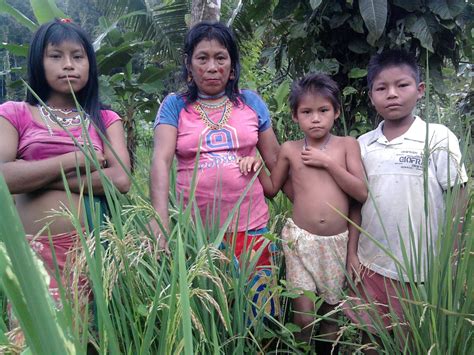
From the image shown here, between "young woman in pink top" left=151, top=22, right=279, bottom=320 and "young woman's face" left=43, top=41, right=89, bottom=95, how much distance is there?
347 millimetres

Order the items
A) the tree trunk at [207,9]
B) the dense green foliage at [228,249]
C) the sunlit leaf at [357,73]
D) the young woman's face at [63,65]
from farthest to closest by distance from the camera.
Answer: the tree trunk at [207,9]
the sunlit leaf at [357,73]
the young woman's face at [63,65]
the dense green foliage at [228,249]

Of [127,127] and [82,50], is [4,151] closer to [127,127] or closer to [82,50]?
[82,50]

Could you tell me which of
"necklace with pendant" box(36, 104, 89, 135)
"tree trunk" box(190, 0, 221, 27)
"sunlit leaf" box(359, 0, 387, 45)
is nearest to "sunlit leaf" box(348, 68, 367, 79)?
"sunlit leaf" box(359, 0, 387, 45)

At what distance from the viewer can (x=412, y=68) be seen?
178 cm

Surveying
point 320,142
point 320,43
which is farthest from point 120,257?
point 320,43

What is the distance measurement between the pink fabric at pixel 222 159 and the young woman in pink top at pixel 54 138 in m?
0.26

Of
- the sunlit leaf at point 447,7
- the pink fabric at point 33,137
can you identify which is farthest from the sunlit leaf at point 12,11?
the sunlit leaf at point 447,7

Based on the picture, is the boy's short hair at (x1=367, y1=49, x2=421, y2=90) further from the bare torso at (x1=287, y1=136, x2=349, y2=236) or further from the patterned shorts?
the patterned shorts

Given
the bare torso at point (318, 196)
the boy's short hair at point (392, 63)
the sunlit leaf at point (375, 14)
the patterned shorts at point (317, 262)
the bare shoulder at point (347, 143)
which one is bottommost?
the patterned shorts at point (317, 262)

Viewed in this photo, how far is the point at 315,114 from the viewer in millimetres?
1841

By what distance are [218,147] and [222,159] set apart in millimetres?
49

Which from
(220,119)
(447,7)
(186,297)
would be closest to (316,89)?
(220,119)

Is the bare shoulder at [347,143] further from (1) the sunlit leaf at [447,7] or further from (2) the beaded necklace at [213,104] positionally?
(1) the sunlit leaf at [447,7]

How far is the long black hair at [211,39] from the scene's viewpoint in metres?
1.81
